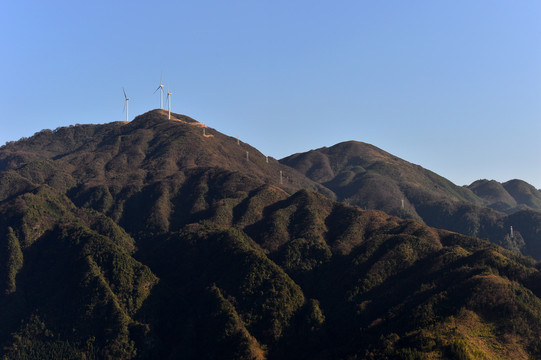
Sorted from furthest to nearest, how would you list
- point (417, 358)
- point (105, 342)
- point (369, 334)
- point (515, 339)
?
point (105, 342)
point (369, 334)
point (515, 339)
point (417, 358)

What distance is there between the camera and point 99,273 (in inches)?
7781

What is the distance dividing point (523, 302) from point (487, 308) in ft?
36.4

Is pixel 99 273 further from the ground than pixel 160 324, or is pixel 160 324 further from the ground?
pixel 99 273

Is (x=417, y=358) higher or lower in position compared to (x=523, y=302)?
lower

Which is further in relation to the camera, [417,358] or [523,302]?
[523,302]

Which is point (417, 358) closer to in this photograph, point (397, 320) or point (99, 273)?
point (397, 320)

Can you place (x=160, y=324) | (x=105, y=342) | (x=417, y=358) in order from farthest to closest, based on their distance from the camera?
(x=160, y=324), (x=105, y=342), (x=417, y=358)

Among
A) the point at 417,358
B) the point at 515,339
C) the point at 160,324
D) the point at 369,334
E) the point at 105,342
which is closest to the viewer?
the point at 417,358

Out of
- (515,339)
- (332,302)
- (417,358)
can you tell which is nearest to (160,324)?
(332,302)

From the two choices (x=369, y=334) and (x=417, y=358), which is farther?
(x=369, y=334)

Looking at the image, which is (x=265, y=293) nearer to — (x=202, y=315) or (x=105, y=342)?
(x=202, y=315)

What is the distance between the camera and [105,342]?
6969 inches

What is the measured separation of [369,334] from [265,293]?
42.2m

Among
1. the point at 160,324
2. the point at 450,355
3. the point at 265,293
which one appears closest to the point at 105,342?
the point at 160,324
